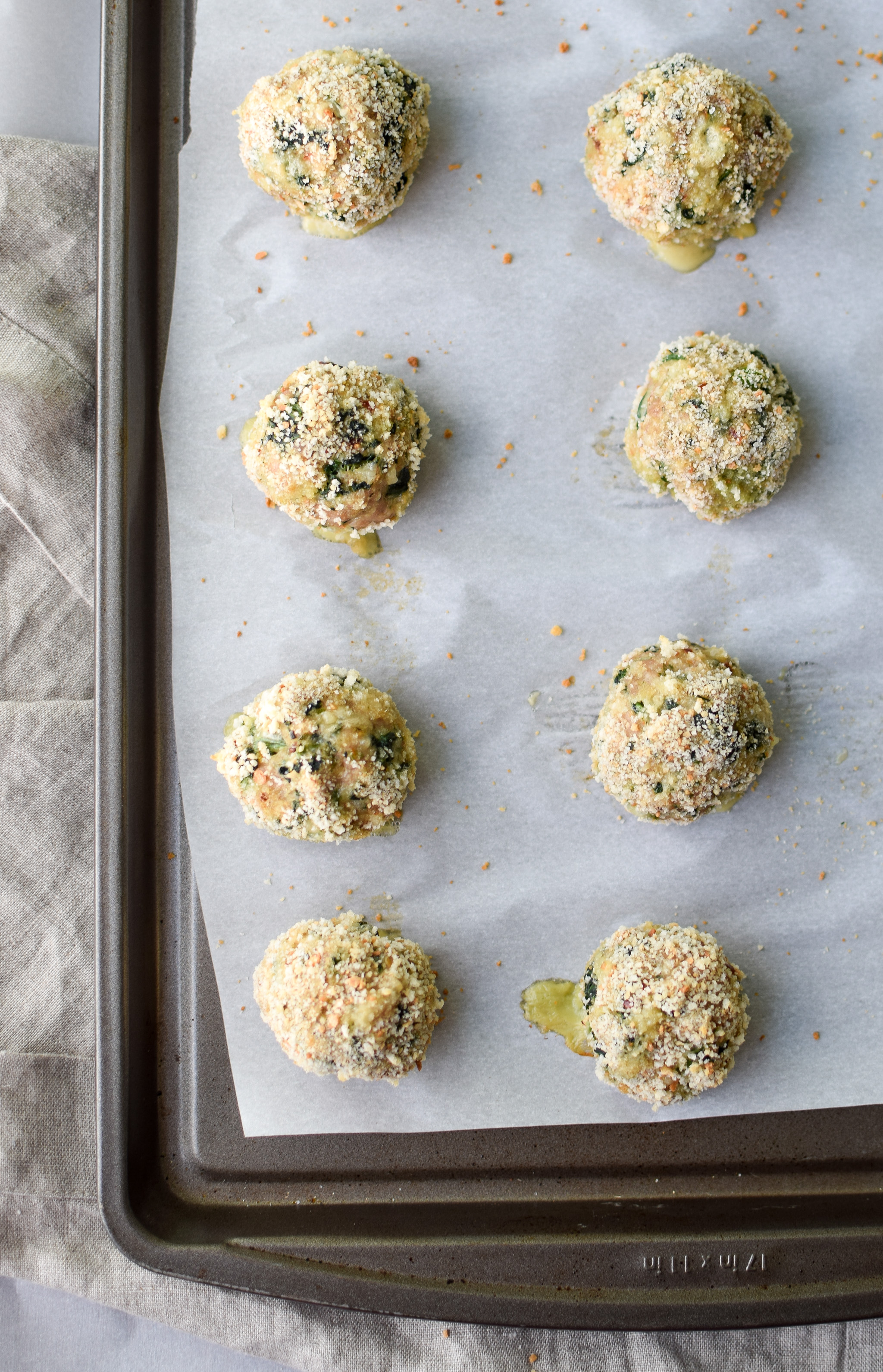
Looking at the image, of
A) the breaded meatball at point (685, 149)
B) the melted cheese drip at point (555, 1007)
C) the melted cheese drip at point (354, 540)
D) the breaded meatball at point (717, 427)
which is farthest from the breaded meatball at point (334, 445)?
the melted cheese drip at point (555, 1007)

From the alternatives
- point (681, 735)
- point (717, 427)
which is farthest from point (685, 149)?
point (681, 735)

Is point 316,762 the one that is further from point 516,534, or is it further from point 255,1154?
point 255,1154

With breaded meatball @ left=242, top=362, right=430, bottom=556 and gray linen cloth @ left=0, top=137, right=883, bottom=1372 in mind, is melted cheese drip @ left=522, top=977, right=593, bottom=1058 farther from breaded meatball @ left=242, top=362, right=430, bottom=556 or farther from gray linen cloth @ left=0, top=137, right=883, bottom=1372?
breaded meatball @ left=242, top=362, right=430, bottom=556

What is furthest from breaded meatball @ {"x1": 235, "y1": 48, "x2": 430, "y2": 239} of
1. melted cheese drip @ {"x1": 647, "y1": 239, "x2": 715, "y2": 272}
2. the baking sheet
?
melted cheese drip @ {"x1": 647, "y1": 239, "x2": 715, "y2": 272}

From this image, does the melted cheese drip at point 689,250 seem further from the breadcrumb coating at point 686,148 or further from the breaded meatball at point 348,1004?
the breaded meatball at point 348,1004

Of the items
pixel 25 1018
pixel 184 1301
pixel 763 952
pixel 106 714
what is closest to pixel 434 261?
pixel 106 714

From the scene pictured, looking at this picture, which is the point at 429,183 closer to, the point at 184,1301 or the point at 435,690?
the point at 435,690
